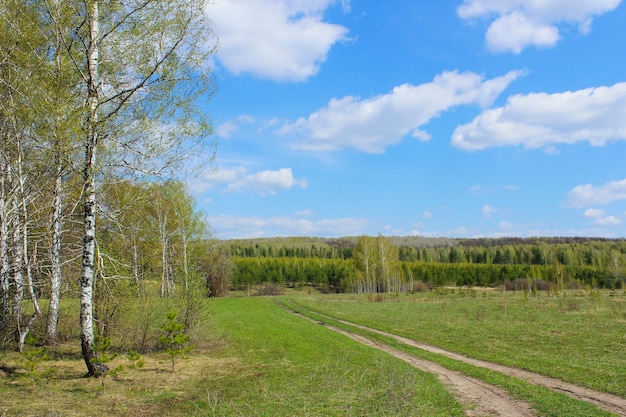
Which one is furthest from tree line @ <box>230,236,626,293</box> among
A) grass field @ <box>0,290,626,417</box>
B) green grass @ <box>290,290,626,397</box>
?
grass field @ <box>0,290,626,417</box>

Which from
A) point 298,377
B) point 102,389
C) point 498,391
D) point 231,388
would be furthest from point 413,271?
point 102,389

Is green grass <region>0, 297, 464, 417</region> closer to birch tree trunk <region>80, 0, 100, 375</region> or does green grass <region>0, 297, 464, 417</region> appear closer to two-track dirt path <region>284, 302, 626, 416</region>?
two-track dirt path <region>284, 302, 626, 416</region>

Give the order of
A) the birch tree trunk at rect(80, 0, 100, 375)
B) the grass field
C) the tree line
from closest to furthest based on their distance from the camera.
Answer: the grass field < the birch tree trunk at rect(80, 0, 100, 375) < the tree line

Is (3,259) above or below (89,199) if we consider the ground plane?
below

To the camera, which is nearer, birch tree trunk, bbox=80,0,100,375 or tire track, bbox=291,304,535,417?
tire track, bbox=291,304,535,417

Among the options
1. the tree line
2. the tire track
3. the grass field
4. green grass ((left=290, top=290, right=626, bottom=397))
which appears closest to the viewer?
the tire track

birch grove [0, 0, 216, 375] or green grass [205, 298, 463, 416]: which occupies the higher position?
birch grove [0, 0, 216, 375]

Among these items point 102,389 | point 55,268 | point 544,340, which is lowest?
point 544,340

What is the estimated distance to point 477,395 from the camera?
8.95 meters

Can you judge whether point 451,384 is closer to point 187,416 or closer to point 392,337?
point 187,416

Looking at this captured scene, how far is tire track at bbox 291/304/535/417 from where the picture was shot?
781cm

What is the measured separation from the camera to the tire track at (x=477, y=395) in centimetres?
781

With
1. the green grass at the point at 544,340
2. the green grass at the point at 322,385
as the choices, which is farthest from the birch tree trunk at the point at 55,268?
the green grass at the point at 544,340

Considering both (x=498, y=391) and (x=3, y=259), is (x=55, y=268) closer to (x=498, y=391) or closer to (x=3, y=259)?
(x=3, y=259)
